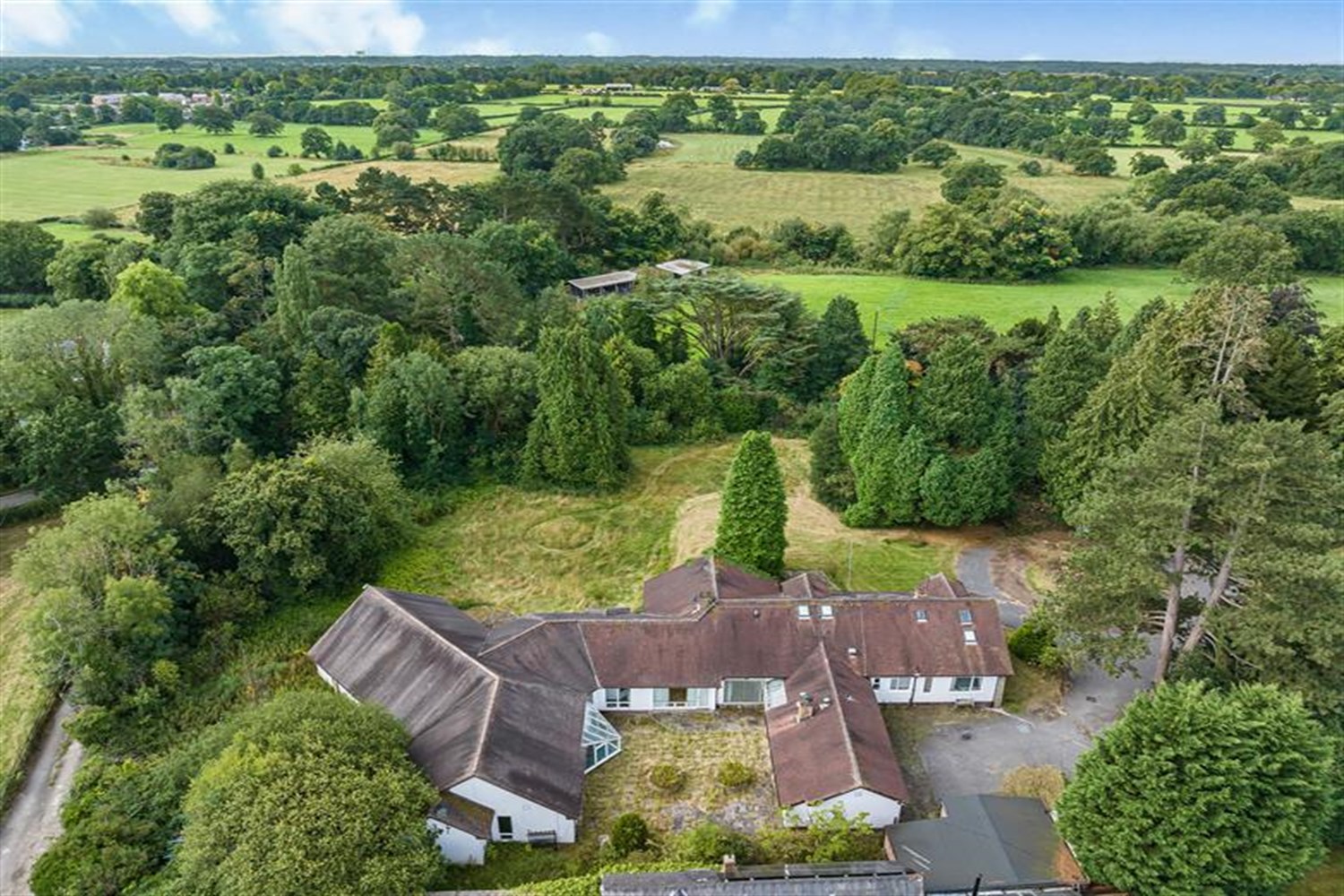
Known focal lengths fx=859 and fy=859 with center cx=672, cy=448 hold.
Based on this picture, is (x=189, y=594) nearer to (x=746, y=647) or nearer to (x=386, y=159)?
(x=746, y=647)

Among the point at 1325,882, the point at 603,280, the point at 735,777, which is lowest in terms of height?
the point at 1325,882

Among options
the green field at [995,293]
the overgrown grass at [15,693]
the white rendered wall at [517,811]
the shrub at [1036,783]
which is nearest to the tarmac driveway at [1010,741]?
the shrub at [1036,783]

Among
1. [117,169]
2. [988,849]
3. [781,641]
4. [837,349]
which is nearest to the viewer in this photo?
[988,849]

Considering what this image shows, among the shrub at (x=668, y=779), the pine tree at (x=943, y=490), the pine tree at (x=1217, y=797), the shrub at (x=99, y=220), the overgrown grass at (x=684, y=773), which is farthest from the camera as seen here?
the shrub at (x=99, y=220)

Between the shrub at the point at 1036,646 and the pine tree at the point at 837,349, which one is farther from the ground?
the pine tree at the point at 837,349

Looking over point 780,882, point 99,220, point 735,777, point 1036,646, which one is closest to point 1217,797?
point 780,882

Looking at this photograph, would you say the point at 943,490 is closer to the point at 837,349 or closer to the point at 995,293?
the point at 837,349

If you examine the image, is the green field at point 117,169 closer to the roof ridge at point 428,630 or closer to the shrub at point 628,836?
the roof ridge at point 428,630
